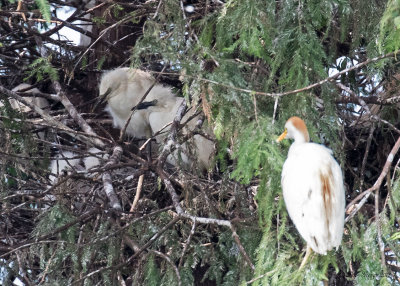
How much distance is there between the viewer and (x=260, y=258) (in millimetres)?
2682

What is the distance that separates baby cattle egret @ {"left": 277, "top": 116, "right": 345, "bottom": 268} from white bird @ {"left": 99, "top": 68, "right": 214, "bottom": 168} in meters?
2.21

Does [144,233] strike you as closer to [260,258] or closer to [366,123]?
[260,258]

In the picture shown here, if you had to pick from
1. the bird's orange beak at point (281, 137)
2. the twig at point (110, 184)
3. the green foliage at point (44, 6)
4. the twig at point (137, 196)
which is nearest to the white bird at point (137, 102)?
the twig at point (137, 196)

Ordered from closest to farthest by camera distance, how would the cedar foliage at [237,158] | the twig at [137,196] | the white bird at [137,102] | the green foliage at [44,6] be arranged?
the green foliage at [44,6] < the cedar foliage at [237,158] < the twig at [137,196] < the white bird at [137,102]

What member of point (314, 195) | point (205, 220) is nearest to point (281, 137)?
point (314, 195)

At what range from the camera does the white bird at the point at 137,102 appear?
474cm

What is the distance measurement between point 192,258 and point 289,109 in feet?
3.07

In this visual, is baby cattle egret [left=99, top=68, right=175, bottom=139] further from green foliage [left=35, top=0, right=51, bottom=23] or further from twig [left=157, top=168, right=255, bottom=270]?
green foliage [left=35, top=0, right=51, bottom=23]

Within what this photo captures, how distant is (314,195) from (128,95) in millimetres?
2796

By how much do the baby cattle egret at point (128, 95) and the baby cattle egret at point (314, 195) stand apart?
2471 millimetres

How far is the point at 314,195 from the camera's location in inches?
97.3

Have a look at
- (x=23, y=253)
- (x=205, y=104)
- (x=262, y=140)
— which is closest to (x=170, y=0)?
(x=205, y=104)

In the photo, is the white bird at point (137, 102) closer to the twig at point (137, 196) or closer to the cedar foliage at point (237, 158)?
the cedar foliage at point (237, 158)

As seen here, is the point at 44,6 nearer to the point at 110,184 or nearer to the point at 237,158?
the point at 237,158
